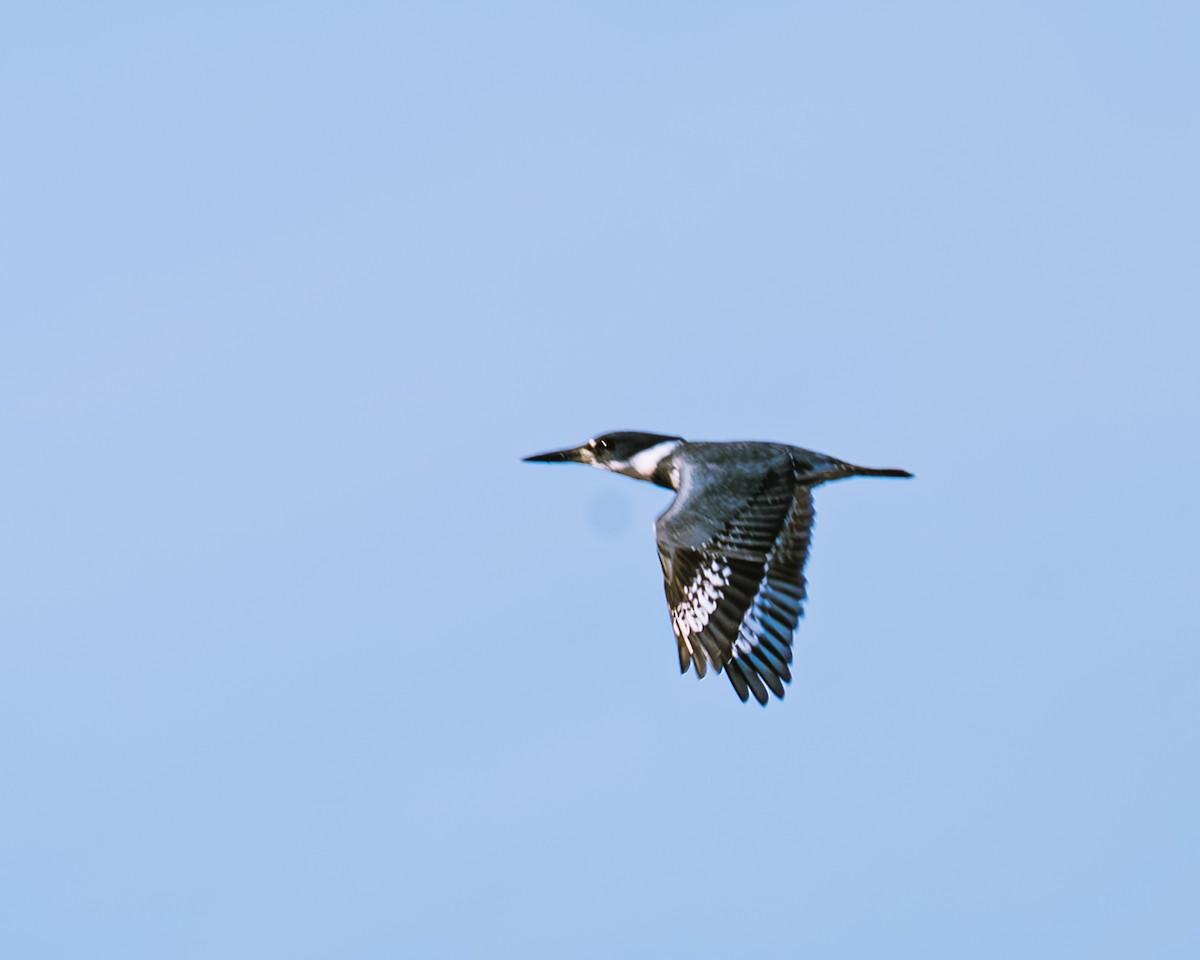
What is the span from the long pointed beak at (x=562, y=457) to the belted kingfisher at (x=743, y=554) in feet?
9.07

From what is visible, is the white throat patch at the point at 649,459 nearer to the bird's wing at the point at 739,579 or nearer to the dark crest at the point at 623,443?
the dark crest at the point at 623,443

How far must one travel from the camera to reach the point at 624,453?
744 inches

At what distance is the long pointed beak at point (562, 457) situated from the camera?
19609mm

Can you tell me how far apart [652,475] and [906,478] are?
2311 mm

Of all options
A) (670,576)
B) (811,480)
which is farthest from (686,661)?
(811,480)

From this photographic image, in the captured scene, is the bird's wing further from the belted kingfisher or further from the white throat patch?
the white throat patch

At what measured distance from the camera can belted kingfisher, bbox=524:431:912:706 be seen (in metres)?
15.6

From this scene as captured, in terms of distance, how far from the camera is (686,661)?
52.1 feet

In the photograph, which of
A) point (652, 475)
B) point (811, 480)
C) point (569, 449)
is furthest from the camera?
point (569, 449)

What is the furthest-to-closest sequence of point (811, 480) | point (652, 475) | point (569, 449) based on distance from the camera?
point (569, 449), point (652, 475), point (811, 480)

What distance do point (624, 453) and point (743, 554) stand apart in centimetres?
321

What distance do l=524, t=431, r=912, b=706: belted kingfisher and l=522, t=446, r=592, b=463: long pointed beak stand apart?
2765 millimetres

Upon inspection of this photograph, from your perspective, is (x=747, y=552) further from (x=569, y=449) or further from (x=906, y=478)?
(x=569, y=449)

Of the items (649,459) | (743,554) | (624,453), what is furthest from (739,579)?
(624,453)
